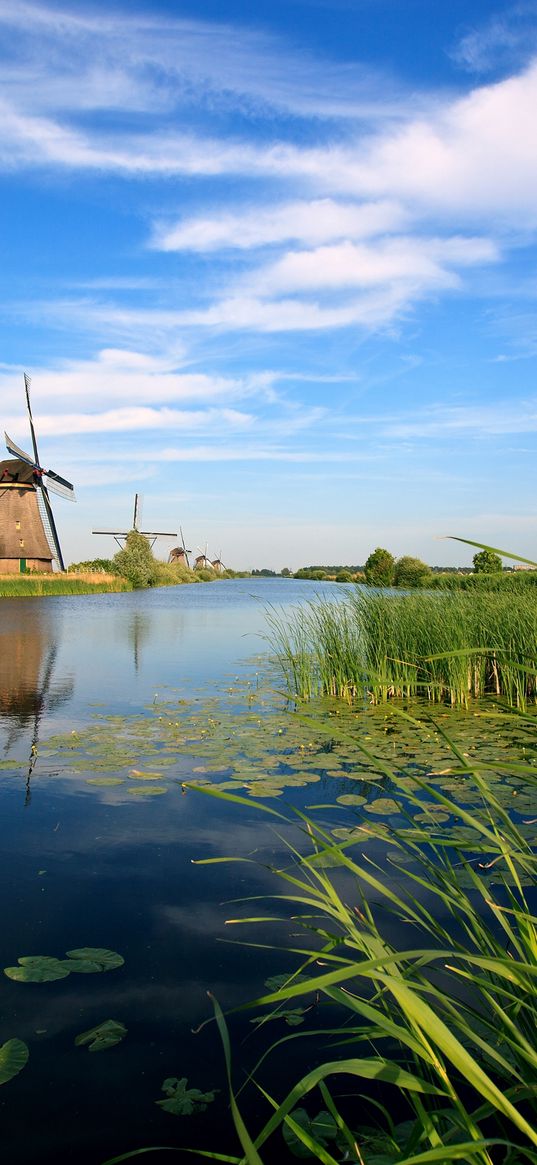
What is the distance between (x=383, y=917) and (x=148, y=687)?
6777 millimetres

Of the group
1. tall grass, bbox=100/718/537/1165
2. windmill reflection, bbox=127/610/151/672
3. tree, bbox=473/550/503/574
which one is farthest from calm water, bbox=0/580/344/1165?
tree, bbox=473/550/503/574

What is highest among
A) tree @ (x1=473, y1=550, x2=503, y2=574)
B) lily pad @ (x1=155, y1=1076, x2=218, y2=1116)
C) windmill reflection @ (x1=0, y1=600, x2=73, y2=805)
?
tree @ (x1=473, y1=550, x2=503, y2=574)

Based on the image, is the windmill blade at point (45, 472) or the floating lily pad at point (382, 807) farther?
the windmill blade at point (45, 472)

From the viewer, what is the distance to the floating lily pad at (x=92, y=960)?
9.33 feet

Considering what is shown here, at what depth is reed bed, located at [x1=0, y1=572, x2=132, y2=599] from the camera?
99.7 ft

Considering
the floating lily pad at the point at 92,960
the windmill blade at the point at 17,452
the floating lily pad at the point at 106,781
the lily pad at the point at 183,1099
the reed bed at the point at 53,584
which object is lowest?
the lily pad at the point at 183,1099

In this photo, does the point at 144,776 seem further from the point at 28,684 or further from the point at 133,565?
the point at 133,565

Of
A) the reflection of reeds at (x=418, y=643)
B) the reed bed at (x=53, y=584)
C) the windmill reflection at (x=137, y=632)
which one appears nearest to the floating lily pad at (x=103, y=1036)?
the reflection of reeds at (x=418, y=643)

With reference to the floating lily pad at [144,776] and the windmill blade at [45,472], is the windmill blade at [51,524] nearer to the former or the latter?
the windmill blade at [45,472]

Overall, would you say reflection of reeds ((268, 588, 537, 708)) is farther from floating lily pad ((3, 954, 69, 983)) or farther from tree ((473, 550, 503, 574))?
tree ((473, 550, 503, 574))

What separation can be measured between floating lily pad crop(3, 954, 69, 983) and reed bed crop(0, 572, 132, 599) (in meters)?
27.7

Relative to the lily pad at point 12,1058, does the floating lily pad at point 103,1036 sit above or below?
below

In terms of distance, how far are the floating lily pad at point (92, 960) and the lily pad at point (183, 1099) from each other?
676mm

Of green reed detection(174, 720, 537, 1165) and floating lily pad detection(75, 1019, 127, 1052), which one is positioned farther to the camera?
floating lily pad detection(75, 1019, 127, 1052)
